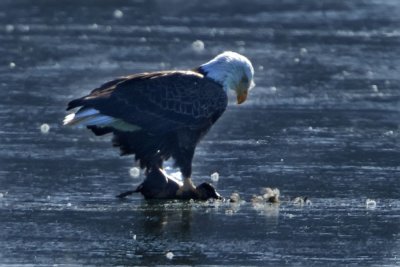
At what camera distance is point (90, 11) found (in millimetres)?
24703

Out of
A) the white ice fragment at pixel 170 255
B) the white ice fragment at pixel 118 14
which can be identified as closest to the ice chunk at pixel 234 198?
the white ice fragment at pixel 170 255

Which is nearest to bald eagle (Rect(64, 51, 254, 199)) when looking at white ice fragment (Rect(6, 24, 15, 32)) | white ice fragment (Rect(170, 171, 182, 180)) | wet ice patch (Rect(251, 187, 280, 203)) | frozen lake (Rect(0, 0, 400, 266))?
white ice fragment (Rect(170, 171, 182, 180))

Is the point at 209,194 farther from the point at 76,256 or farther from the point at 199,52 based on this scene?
the point at 199,52

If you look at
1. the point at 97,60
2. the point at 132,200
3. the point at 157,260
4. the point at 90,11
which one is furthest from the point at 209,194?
the point at 90,11

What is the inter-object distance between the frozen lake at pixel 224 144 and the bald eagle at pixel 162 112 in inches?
13.8

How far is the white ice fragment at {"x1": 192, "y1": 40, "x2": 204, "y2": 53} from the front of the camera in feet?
66.6

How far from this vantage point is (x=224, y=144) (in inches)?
544

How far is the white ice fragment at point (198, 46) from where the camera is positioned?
20.3 meters

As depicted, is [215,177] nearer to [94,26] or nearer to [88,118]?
[88,118]

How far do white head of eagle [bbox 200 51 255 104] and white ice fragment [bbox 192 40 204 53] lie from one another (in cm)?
802

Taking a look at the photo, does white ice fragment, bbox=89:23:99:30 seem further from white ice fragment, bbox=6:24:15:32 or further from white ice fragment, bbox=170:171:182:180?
white ice fragment, bbox=170:171:182:180

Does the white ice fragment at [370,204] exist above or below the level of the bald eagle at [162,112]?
below

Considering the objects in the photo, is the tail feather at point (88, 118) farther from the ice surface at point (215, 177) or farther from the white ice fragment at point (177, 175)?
the ice surface at point (215, 177)

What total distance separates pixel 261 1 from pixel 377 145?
1264 cm
